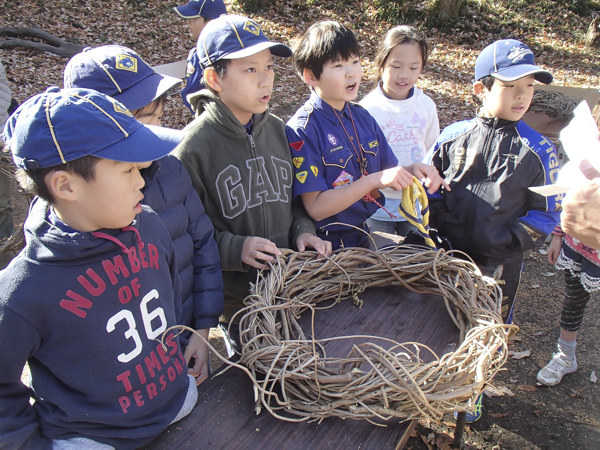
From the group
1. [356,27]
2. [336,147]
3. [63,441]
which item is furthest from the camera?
[356,27]

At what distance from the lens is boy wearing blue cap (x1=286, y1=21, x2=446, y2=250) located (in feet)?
7.24

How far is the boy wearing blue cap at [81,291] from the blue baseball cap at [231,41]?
730 mm

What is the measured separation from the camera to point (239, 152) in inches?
79.7

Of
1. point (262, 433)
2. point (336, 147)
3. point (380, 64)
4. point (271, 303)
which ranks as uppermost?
point (380, 64)

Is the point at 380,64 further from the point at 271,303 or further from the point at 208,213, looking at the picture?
the point at 271,303

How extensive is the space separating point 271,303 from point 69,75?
1.13 meters

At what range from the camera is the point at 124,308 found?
4.22 ft

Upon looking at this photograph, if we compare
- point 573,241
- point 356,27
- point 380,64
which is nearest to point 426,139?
point 380,64

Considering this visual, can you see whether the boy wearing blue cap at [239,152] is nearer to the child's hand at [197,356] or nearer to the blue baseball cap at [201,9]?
the child's hand at [197,356]

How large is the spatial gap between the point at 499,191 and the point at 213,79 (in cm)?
146

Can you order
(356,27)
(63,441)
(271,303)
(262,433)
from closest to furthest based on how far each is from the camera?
(63,441) < (262,433) < (271,303) < (356,27)

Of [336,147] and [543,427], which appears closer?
[336,147]

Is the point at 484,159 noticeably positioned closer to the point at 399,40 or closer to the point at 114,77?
the point at 399,40

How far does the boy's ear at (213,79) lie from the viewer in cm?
199
